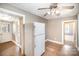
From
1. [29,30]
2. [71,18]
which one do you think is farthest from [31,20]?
[71,18]

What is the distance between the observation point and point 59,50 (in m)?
1.37

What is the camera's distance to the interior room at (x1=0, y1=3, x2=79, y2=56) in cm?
128

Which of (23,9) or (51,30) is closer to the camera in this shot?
(23,9)

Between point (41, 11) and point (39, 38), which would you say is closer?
point (41, 11)

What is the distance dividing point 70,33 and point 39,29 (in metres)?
0.56

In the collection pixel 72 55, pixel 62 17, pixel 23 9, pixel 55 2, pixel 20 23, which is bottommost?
pixel 72 55

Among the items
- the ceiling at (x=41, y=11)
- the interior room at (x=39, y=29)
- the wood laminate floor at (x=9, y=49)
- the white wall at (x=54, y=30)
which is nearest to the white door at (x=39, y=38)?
the interior room at (x=39, y=29)

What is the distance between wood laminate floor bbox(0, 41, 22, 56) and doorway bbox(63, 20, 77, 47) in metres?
0.86

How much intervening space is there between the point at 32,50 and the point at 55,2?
0.92 metres

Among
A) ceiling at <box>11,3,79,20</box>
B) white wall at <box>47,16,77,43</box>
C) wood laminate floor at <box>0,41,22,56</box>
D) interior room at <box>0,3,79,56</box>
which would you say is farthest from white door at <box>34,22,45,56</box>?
wood laminate floor at <box>0,41,22,56</box>

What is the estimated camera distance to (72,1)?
1262mm

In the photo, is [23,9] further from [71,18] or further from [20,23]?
[71,18]

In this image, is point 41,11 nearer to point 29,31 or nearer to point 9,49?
point 29,31

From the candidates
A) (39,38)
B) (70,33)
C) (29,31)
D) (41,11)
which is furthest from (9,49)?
(70,33)
